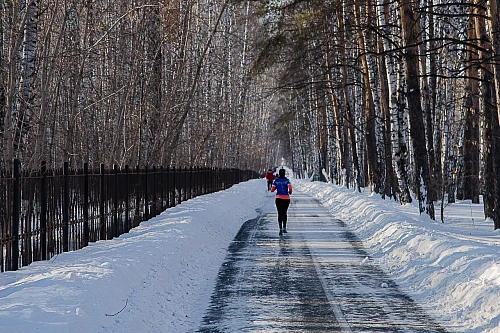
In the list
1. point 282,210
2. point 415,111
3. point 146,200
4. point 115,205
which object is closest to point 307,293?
point 115,205

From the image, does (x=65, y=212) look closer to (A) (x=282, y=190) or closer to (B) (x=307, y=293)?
(B) (x=307, y=293)

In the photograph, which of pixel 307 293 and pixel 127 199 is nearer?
pixel 307 293

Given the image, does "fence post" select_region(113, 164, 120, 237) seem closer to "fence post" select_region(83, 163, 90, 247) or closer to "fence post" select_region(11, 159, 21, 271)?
"fence post" select_region(83, 163, 90, 247)

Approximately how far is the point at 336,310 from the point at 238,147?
185 ft

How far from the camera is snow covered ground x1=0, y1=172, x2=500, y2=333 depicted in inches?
305

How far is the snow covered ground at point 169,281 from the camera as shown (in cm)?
775

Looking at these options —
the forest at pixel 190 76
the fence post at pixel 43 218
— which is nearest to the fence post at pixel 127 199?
the forest at pixel 190 76

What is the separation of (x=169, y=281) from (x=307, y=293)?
7.83 feet

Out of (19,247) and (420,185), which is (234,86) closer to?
(420,185)

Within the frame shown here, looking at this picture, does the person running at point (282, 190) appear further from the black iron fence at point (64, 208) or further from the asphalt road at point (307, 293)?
the black iron fence at point (64, 208)

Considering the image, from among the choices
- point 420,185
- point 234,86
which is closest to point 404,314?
point 420,185

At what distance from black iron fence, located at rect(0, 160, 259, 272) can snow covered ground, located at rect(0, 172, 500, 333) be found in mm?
404

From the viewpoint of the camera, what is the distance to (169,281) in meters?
11.6

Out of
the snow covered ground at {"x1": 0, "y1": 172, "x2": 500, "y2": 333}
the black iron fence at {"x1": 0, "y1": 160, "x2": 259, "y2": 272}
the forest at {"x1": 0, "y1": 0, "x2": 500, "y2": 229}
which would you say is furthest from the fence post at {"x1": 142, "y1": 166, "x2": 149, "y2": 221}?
the snow covered ground at {"x1": 0, "y1": 172, "x2": 500, "y2": 333}
